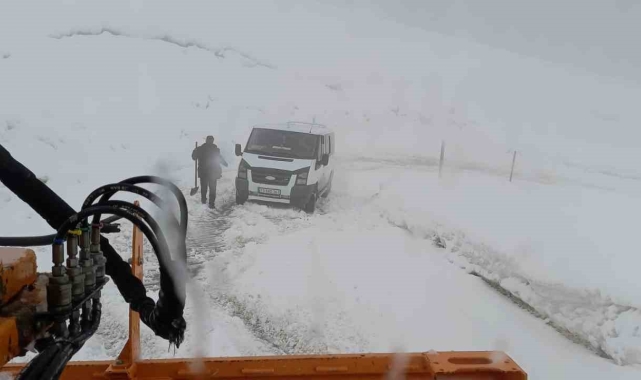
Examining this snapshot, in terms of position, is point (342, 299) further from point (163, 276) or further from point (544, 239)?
point (163, 276)

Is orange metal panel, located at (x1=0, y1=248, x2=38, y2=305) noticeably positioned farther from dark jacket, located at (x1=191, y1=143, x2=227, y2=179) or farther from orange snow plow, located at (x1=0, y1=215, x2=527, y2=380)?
dark jacket, located at (x1=191, y1=143, x2=227, y2=179)

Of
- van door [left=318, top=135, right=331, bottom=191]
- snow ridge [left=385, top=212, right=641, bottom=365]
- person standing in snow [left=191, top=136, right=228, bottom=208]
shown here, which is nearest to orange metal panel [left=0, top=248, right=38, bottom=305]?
snow ridge [left=385, top=212, right=641, bottom=365]

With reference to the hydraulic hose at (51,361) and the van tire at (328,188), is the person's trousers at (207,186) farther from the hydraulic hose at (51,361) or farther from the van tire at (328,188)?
the hydraulic hose at (51,361)

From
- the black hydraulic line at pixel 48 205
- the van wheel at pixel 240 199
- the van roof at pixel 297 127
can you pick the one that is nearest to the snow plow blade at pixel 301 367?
the black hydraulic line at pixel 48 205

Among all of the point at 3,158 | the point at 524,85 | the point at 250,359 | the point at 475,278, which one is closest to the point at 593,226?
the point at 475,278

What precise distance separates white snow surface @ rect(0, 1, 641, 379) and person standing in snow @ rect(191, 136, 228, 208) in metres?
0.11

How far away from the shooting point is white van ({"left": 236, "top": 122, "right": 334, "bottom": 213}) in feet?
18.2

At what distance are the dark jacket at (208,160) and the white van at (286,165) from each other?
0.25m

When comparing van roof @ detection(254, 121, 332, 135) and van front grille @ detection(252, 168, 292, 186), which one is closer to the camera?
van front grille @ detection(252, 168, 292, 186)

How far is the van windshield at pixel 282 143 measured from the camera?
5867 mm

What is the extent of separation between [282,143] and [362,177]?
1.08 meters

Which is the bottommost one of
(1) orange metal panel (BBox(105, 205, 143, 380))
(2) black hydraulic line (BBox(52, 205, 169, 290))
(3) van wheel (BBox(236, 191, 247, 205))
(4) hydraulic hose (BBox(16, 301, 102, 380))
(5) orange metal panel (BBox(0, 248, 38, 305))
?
(3) van wheel (BBox(236, 191, 247, 205))

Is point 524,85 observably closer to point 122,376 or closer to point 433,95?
point 433,95

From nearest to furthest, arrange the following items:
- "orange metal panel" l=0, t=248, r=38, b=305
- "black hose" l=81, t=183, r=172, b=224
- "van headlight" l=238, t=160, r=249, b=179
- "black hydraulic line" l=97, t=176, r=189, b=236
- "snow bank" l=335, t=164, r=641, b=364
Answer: "orange metal panel" l=0, t=248, r=38, b=305, "black hose" l=81, t=183, r=172, b=224, "black hydraulic line" l=97, t=176, r=189, b=236, "snow bank" l=335, t=164, r=641, b=364, "van headlight" l=238, t=160, r=249, b=179
